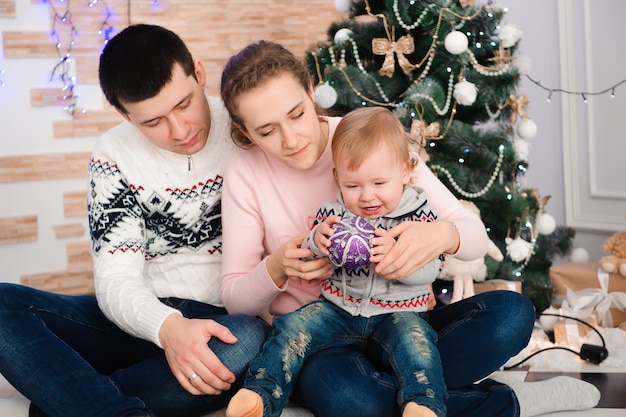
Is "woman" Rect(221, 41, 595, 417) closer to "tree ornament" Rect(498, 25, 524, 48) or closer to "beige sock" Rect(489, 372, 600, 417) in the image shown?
"beige sock" Rect(489, 372, 600, 417)

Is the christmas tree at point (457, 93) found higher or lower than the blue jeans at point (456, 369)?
higher

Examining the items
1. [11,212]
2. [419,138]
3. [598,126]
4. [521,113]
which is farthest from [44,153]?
[598,126]

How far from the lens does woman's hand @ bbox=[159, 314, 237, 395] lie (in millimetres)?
1523

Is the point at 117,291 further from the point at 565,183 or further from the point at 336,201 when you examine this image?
the point at 565,183

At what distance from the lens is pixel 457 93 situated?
7.86ft

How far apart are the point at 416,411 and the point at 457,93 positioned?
1266mm

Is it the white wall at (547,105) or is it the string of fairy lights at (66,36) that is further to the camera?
the string of fairy lights at (66,36)

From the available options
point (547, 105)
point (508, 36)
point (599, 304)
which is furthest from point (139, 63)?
point (547, 105)

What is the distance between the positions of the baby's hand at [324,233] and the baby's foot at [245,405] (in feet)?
1.02

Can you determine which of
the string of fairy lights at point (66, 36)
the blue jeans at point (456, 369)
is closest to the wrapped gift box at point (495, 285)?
the blue jeans at point (456, 369)

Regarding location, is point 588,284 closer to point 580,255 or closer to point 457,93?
point 580,255

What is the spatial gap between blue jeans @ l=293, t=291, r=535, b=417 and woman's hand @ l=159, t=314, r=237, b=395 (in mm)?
173

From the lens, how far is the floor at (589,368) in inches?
74.8

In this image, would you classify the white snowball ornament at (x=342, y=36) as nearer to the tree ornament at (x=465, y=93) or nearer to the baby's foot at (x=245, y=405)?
the tree ornament at (x=465, y=93)
